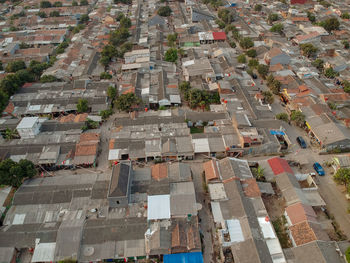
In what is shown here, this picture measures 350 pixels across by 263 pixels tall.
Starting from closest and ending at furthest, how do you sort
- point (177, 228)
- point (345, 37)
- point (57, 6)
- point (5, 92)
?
1. point (177, 228)
2. point (5, 92)
3. point (345, 37)
4. point (57, 6)

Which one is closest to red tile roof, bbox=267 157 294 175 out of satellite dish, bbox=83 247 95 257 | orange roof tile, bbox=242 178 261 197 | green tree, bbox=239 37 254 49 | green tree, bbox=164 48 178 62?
orange roof tile, bbox=242 178 261 197

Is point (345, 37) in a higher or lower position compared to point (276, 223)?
higher

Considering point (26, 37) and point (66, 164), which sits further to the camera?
point (26, 37)

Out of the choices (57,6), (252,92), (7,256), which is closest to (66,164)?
(7,256)

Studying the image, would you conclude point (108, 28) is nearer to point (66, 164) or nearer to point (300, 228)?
point (66, 164)

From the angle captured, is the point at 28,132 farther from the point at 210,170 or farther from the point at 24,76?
the point at 210,170

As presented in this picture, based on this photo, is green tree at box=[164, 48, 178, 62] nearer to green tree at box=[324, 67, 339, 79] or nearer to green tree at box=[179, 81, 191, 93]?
green tree at box=[179, 81, 191, 93]
